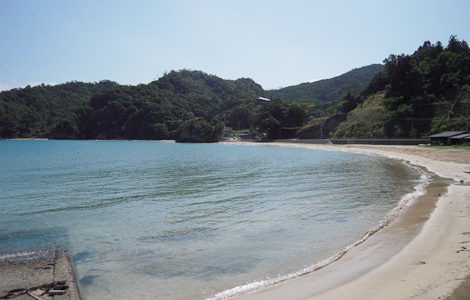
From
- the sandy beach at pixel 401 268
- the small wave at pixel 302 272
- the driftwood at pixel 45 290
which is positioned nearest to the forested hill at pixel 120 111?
the small wave at pixel 302 272

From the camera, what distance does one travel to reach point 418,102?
59375 millimetres

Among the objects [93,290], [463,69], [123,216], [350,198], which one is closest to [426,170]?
[350,198]

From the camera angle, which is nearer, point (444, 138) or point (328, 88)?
point (444, 138)

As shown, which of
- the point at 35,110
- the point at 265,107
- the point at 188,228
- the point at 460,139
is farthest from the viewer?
the point at 35,110

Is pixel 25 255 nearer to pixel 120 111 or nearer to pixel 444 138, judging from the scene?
pixel 444 138

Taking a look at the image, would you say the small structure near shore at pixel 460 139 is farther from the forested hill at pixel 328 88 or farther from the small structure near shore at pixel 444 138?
the forested hill at pixel 328 88

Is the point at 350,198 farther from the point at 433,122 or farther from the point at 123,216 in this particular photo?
the point at 433,122

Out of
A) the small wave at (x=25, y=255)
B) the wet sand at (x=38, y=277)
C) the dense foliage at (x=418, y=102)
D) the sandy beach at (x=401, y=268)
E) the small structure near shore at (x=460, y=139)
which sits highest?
the dense foliage at (x=418, y=102)

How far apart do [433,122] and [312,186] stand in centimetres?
4710

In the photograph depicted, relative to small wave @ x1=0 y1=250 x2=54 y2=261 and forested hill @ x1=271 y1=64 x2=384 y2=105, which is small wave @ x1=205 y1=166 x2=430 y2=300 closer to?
small wave @ x1=0 y1=250 x2=54 y2=261

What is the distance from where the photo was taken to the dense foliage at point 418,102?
54.3 m

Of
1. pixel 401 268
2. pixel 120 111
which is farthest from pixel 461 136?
pixel 120 111

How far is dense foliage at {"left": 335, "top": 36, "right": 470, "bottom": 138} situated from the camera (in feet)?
178

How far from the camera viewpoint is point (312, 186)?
1741cm
